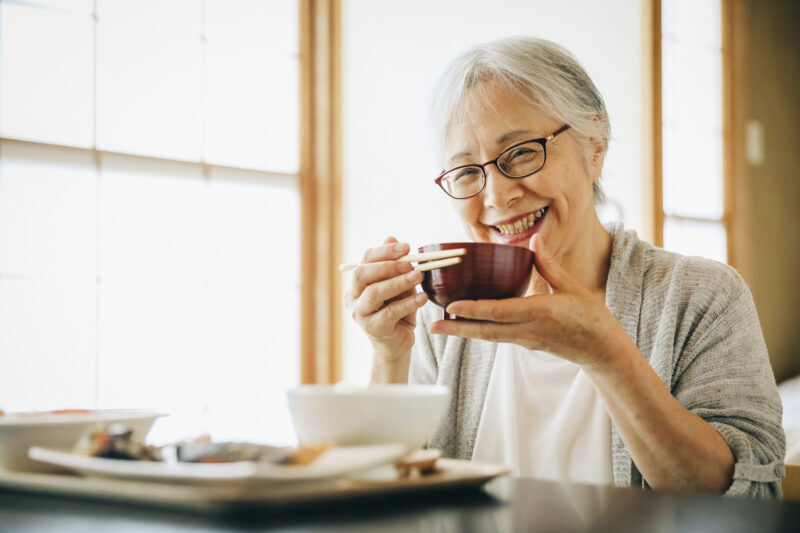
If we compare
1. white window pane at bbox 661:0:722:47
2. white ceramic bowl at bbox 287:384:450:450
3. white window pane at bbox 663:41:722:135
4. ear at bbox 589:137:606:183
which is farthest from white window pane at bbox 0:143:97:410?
white window pane at bbox 661:0:722:47

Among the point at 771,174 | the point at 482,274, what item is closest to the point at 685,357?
the point at 482,274

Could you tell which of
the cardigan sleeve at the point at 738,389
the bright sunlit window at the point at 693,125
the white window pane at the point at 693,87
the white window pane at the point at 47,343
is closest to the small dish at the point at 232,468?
the cardigan sleeve at the point at 738,389

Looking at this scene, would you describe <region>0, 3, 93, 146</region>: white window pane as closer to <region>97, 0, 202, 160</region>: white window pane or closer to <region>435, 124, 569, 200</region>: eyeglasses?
<region>97, 0, 202, 160</region>: white window pane

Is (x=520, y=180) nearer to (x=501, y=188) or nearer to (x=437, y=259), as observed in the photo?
(x=501, y=188)

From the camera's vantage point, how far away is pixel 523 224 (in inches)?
57.5

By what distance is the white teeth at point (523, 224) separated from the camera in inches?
57.2

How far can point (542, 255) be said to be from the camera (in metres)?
1.01

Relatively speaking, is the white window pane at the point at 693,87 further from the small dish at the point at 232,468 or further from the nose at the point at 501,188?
the small dish at the point at 232,468

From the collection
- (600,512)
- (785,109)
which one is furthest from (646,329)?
(785,109)

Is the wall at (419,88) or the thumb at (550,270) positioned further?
the wall at (419,88)

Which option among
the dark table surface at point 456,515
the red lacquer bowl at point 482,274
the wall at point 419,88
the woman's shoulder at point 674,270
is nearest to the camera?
the dark table surface at point 456,515

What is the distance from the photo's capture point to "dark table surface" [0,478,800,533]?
19.9 inches

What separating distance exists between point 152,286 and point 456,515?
2.53 meters

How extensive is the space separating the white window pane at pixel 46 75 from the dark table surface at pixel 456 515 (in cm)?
226
